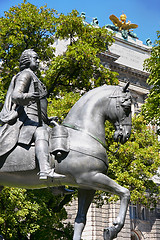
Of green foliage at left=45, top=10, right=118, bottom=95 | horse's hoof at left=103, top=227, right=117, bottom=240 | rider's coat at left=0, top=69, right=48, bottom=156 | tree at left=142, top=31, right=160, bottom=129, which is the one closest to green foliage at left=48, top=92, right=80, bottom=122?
green foliage at left=45, top=10, right=118, bottom=95

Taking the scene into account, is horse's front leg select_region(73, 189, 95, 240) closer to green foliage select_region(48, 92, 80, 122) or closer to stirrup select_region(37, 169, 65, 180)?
stirrup select_region(37, 169, 65, 180)

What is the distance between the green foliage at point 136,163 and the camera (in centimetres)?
1845

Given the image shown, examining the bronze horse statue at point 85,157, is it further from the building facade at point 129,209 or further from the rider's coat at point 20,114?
the building facade at point 129,209

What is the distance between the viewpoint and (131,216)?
1407 inches

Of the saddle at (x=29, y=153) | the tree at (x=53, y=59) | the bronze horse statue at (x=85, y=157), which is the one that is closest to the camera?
the bronze horse statue at (x=85, y=157)

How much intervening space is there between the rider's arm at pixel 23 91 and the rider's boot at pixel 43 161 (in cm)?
70

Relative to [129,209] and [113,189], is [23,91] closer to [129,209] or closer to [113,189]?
[113,189]

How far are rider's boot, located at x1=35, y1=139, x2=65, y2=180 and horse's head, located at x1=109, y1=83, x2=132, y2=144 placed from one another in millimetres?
1231

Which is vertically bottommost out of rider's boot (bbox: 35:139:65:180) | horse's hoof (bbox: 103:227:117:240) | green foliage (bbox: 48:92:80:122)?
horse's hoof (bbox: 103:227:117:240)

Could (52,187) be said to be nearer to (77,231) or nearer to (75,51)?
(77,231)

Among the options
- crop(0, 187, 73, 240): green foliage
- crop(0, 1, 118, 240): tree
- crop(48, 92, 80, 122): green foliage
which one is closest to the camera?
crop(0, 187, 73, 240): green foliage

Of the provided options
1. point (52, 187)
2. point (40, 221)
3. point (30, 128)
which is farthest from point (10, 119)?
point (40, 221)

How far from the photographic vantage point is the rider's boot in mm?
6242

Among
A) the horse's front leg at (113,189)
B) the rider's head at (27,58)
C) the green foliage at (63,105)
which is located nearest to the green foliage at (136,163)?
the green foliage at (63,105)
